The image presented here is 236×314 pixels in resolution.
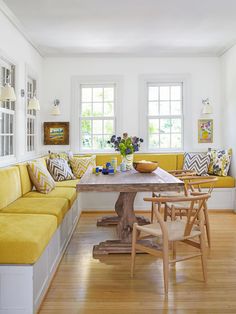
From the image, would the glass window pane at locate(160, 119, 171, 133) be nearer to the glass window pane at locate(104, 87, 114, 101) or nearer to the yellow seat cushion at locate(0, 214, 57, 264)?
the glass window pane at locate(104, 87, 114, 101)

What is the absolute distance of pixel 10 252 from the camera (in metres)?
2.21

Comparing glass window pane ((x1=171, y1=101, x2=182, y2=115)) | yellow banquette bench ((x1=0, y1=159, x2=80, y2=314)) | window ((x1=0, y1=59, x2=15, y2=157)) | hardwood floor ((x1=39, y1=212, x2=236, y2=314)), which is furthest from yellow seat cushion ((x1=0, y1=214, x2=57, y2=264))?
glass window pane ((x1=171, y1=101, x2=182, y2=115))

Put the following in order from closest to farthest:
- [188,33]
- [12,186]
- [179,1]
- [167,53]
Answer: [12,186]
[179,1]
[188,33]
[167,53]

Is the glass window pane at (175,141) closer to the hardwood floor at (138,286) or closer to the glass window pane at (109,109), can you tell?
the glass window pane at (109,109)

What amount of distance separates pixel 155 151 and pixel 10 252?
4511 millimetres

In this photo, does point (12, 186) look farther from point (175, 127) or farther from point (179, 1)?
point (175, 127)

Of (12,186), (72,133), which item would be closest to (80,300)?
(12,186)

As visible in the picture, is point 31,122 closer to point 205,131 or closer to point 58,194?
point 58,194

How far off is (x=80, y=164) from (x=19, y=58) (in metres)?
2.01

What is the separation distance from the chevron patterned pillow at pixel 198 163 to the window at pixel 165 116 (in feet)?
1.58

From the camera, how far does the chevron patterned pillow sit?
591 cm

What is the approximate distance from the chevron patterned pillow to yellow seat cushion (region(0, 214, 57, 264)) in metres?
3.67

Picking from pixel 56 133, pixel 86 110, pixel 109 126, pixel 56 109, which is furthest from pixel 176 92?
pixel 56 133

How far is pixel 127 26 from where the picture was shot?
4.71 meters
